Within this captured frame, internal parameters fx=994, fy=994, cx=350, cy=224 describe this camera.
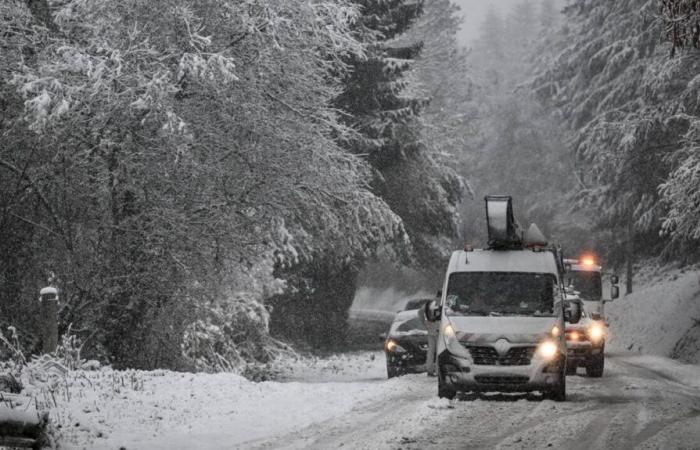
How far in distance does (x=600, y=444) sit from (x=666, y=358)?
65.3 feet

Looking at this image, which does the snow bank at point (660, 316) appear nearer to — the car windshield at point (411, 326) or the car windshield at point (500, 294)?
the car windshield at point (411, 326)

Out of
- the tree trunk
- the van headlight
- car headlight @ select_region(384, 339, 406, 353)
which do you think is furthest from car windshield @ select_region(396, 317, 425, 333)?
the tree trunk

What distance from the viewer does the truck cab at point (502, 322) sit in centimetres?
1462

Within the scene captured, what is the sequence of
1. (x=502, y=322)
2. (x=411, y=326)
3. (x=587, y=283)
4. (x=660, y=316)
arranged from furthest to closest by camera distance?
1. (x=660, y=316)
2. (x=587, y=283)
3. (x=411, y=326)
4. (x=502, y=322)

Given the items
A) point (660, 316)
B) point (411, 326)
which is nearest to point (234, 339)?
point (411, 326)

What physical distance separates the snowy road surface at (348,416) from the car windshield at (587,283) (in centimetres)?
1455

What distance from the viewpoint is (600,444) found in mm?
10711

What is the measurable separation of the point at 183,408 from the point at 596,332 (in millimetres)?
11179

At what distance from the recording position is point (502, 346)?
14.6m

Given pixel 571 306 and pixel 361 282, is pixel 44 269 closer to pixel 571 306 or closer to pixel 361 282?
pixel 571 306

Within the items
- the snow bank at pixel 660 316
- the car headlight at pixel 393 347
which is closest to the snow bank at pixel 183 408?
the car headlight at pixel 393 347

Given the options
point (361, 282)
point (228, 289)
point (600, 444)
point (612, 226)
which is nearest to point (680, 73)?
point (612, 226)

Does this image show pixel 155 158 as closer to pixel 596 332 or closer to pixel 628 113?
pixel 596 332

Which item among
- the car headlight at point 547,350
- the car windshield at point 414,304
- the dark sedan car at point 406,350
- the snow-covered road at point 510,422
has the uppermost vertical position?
the car windshield at point 414,304
